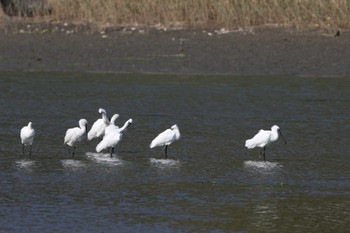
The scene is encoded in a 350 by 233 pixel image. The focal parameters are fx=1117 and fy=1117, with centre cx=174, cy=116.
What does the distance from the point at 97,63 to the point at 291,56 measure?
4.08 meters

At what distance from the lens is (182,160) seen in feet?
48.2

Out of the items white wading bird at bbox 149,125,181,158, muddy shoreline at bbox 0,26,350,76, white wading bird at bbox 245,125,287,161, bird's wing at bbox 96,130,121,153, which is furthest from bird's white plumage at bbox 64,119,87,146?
muddy shoreline at bbox 0,26,350,76

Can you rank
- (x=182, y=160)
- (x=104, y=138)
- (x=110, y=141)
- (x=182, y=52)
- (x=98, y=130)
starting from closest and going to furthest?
(x=182, y=160) < (x=110, y=141) < (x=104, y=138) < (x=98, y=130) < (x=182, y=52)

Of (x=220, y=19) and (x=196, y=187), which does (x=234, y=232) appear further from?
(x=220, y=19)

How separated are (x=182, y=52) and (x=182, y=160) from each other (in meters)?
9.48

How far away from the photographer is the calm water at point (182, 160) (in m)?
11.5

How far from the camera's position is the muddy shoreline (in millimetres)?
22797

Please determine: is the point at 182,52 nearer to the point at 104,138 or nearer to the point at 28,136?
the point at 104,138

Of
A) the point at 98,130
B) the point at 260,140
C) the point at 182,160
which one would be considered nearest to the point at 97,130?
the point at 98,130

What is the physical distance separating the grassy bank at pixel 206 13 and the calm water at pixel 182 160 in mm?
3368

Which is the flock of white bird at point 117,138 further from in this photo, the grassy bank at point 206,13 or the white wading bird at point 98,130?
the grassy bank at point 206,13

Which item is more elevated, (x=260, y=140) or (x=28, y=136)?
(x=28, y=136)

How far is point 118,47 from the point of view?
24469 mm

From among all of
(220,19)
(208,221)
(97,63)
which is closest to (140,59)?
(97,63)
